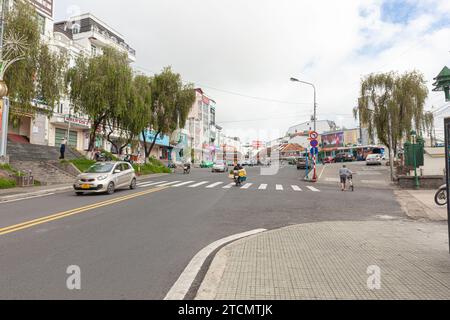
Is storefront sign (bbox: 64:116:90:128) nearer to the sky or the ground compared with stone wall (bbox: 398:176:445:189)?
nearer to the sky

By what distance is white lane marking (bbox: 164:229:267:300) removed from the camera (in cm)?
341

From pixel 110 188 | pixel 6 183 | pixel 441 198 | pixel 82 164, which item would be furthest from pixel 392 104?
pixel 6 183

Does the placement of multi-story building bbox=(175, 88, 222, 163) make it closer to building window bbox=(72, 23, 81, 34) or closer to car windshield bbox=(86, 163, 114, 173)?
building window bbox=(72, 23, 81, 34)

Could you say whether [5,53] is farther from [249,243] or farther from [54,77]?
[249,243]

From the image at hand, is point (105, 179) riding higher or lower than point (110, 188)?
higher

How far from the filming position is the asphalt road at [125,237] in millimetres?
3758

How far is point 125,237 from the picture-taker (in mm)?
6145

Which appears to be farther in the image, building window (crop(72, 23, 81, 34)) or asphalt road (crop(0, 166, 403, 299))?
building window (crop(72, 23, 81, 34))

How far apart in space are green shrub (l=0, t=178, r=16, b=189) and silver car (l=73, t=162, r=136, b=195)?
17.0 feet

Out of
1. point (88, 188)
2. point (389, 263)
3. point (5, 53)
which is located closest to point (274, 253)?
point (389, 263)

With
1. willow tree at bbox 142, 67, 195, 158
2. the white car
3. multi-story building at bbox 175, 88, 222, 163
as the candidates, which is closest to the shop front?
willow tree at bbox 142, 67, 195, 158

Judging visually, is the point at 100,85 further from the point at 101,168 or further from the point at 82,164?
the point at 101,168

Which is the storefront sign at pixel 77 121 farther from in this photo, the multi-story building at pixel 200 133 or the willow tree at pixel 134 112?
the multi-story building at pixel 200 133

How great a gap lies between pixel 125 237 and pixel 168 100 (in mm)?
26772
